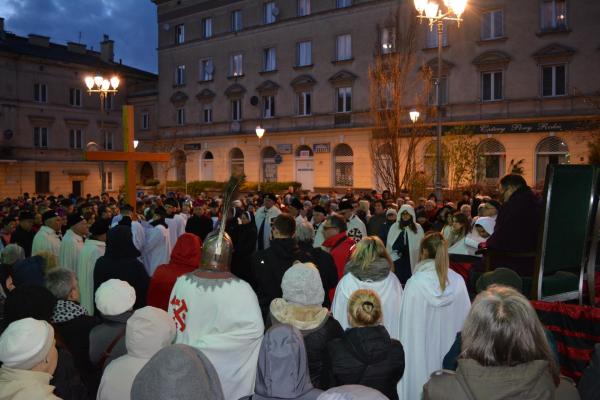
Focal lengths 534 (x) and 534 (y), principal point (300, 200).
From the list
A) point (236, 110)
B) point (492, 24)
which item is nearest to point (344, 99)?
point (236, 110)

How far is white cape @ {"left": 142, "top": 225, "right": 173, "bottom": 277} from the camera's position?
394 inches

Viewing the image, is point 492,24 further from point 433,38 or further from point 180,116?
point 180,116

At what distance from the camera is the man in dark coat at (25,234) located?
9898mm

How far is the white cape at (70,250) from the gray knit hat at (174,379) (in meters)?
6.53

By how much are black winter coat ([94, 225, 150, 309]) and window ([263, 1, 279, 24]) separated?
3445 cm

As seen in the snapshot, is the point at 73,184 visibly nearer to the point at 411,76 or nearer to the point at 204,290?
the point at 411,76

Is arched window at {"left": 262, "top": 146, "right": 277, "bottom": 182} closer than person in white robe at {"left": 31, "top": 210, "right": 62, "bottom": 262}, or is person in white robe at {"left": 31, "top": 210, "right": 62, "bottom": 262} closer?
person in white robe at {"left": 31, "top": 210, "right": 62, "bottom": 262}

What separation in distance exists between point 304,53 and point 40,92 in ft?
77.7

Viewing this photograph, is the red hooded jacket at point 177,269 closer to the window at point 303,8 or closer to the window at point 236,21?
the window at point 303,8

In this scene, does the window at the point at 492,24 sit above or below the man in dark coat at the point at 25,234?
above

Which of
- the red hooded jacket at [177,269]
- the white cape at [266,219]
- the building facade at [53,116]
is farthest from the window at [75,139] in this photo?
the red hooded jacket at [177,269]

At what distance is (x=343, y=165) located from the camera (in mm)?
36094

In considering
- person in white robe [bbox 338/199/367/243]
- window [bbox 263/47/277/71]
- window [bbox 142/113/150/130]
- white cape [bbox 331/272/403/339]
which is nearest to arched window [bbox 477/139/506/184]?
window [bbox 263/47/277/71]

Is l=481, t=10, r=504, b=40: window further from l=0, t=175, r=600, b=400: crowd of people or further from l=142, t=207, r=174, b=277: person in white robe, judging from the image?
l=0, t=175, r=600, b=400: crowd of people
